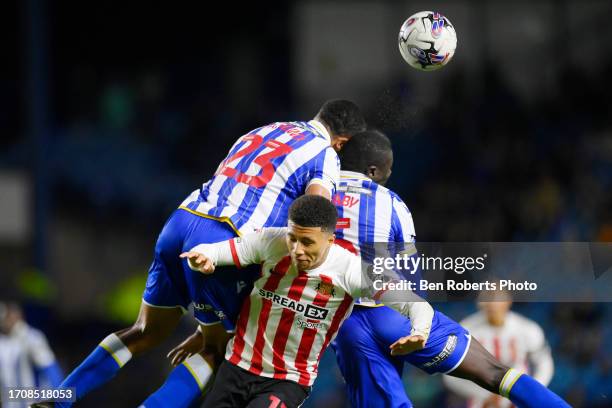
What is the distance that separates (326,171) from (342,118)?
539 millimetres

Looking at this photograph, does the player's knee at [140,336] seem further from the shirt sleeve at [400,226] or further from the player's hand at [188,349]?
the shirt sleeve at [400,226]

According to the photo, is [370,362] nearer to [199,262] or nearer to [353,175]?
[353,175]

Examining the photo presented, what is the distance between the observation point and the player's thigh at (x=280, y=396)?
15.3 ft

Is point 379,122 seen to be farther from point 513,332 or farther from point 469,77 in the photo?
point 469,77

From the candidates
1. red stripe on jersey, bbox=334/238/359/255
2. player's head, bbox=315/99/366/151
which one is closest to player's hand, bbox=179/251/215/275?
red stripe on jersey, bbox=334/238/359/255

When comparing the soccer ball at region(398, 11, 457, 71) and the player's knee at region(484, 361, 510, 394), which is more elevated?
the soccer ball at region(398, 11, 457, 71)

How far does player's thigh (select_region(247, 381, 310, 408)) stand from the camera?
4.67 meters

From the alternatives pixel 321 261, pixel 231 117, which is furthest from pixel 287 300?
pixel 231 117

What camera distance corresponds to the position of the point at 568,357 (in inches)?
407

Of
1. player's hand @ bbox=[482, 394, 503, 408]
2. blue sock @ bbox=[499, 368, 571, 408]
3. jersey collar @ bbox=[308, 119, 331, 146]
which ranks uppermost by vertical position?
jersey collar @ bbox=[308, 119, 331, 146]

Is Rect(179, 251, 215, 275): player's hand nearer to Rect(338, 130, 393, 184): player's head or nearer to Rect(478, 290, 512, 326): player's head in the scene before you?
Rect(338, 130, 393, 184): player's head

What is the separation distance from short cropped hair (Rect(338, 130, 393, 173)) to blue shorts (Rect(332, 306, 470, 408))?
0.82m

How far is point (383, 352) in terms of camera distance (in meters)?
5.37

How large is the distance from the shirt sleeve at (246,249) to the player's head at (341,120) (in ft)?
3.14
